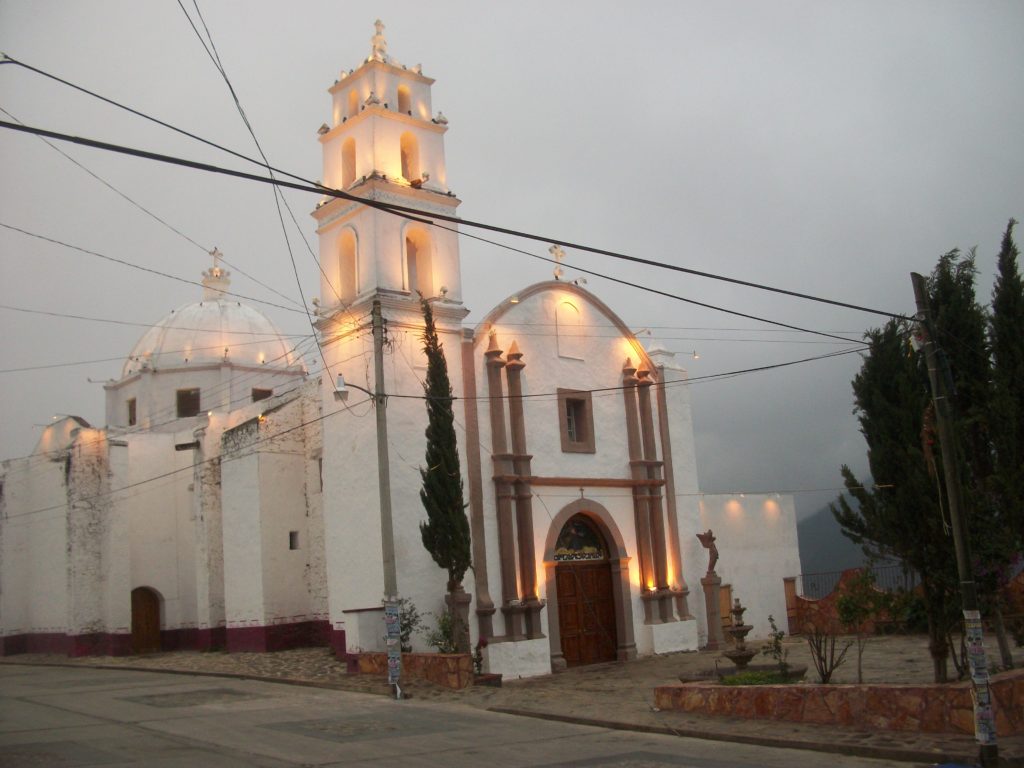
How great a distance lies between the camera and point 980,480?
1505cm

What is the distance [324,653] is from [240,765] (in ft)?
44.7

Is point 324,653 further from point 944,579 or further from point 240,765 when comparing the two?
point 944,579

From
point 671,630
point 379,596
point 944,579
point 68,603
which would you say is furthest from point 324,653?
point 944,579

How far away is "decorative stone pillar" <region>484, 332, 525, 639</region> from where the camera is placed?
21516 mm

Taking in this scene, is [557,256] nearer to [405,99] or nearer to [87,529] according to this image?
[405,99]

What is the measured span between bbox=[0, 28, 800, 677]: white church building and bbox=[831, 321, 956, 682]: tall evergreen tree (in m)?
8.37

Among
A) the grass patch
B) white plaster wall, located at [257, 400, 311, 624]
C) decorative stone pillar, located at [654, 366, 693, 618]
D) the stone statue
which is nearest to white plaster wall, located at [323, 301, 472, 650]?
white plaster wall, located at [257, 400, 311, 624]

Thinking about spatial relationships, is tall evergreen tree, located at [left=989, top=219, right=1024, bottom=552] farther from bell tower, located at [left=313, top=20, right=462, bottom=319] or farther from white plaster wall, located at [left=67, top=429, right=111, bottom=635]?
white plaster wall, located at [left=67, top=429, right=111, bottom=635]

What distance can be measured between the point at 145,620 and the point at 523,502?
15.6 meters

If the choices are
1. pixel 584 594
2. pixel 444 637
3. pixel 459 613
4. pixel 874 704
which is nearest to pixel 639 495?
pixel 584 594

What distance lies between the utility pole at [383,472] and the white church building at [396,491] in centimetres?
5

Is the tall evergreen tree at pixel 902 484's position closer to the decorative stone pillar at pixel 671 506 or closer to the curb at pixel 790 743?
the curb at pixel 790 743

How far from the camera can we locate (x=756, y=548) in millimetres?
28516

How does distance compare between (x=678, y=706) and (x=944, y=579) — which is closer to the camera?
(x=944, y=579)
